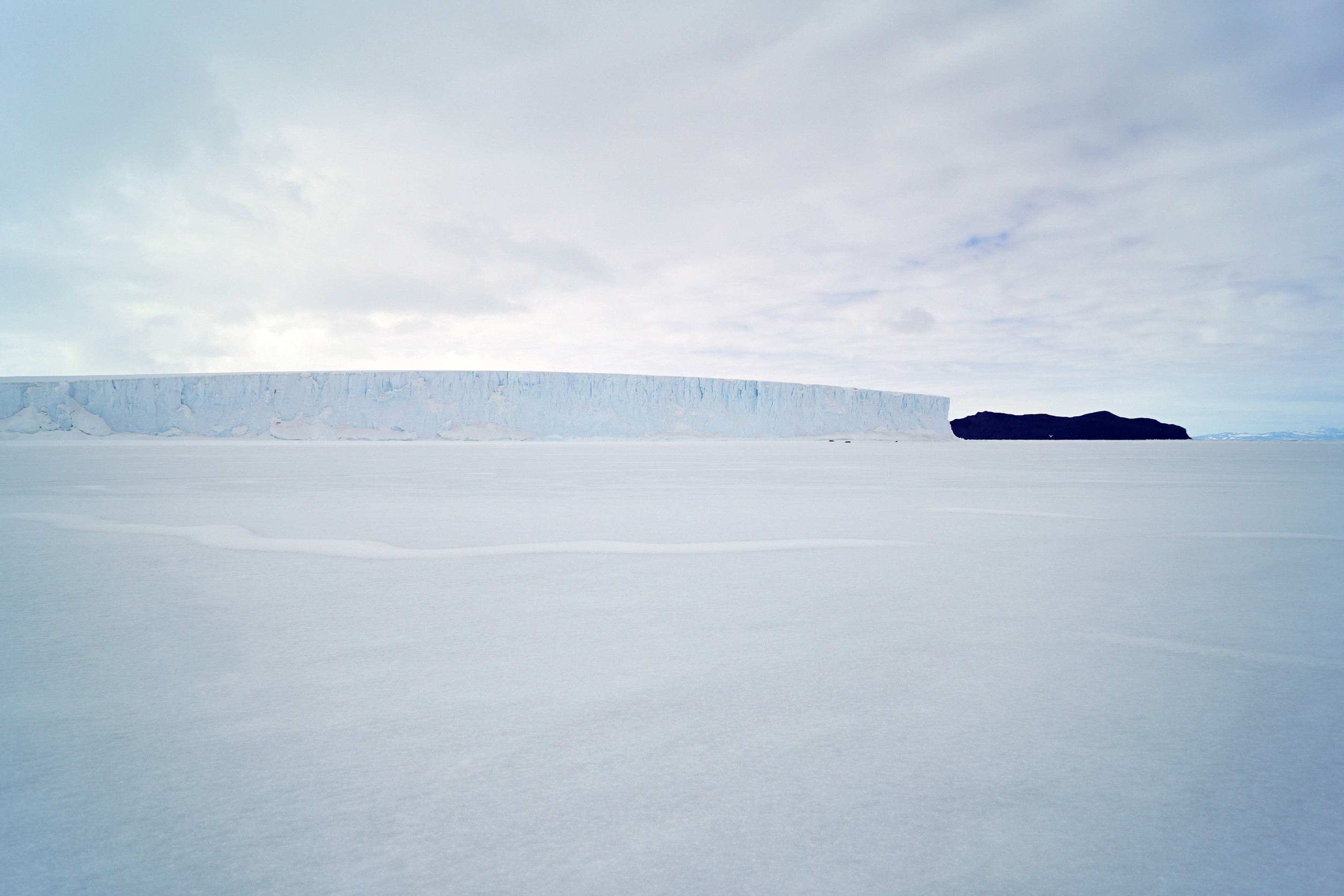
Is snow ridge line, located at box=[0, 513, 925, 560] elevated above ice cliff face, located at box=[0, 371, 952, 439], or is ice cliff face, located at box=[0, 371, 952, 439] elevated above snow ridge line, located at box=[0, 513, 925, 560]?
ice cliff face, located at box=[0, 371, 952, 439]

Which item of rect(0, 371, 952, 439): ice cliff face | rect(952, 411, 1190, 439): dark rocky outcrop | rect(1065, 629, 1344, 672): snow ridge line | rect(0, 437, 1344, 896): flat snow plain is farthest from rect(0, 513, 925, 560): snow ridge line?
rect(952, 411, 1190, 439): dark rocky outcrop

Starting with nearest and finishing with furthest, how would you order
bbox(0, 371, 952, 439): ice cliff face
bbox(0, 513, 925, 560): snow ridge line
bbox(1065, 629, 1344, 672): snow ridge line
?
bbox(1065, 629, 1344, 672): snow ridge line, bbox(0, 513, 925, 560): snow ridge line, bbox(0, 371, 952, 439): ice cliff face

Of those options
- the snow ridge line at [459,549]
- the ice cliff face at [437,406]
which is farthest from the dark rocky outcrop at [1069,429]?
the snow ridge line at [459,549]

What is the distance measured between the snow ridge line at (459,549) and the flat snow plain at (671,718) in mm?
63

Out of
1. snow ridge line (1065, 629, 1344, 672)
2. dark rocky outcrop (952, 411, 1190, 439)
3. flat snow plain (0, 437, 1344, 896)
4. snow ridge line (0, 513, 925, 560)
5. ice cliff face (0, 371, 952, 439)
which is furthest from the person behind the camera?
dark rocky outcrop (952, 411, 1190, 439)

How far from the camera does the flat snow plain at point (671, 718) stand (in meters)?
0.99

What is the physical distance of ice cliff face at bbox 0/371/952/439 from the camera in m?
34.0

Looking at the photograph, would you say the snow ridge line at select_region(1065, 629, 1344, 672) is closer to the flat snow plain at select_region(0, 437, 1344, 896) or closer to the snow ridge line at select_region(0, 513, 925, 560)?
the flat snow plain at select_region(0, 437, 1344, 896)

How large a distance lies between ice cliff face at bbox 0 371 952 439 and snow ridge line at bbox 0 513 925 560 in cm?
3521

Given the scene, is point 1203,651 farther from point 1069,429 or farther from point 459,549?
point 1069,429

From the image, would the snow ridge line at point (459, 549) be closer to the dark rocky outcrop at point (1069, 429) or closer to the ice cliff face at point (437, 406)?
the ice cliff face at point (437, 406)

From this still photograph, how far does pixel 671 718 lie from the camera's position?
146cm

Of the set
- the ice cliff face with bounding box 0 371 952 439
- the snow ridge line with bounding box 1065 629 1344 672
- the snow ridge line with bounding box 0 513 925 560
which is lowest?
the snow ridge line with bounding box 0 513 925 560

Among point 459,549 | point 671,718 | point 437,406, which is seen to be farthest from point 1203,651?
point 437,406
